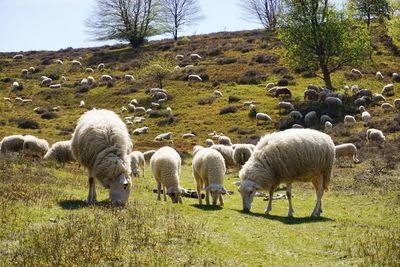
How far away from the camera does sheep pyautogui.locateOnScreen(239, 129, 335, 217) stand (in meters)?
13.9

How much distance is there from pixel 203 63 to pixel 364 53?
23.9 meters

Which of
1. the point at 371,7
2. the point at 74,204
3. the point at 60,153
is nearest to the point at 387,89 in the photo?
the point at 60,153

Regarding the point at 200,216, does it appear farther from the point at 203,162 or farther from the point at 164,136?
the point at 164,136

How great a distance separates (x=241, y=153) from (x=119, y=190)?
39.1ft

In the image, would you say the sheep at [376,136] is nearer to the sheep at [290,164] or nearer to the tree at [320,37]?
the tree at [320,37]

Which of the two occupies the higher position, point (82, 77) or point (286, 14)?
point (286, 14)

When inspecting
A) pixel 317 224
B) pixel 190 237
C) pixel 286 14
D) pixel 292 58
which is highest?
pixel 286 14

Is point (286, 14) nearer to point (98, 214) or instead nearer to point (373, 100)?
point (373, 100)

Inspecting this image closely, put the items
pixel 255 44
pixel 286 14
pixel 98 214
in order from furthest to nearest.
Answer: pixel 255 44 → pixel 286 14 → pixel 98 214

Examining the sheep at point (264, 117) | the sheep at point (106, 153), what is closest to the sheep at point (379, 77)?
the sheep at point (264, 117)

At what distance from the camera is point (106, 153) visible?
1276cm

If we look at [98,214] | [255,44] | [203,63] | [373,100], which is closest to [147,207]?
[98,214]

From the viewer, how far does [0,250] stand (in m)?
7.77

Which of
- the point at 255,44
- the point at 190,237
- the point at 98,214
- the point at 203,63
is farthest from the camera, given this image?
the point at 255,44
